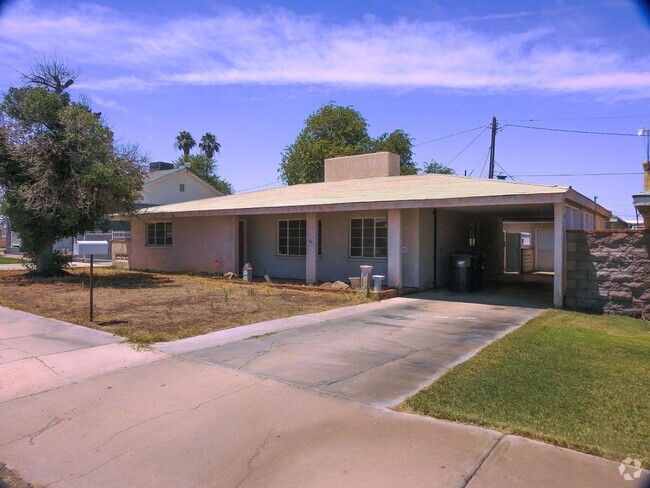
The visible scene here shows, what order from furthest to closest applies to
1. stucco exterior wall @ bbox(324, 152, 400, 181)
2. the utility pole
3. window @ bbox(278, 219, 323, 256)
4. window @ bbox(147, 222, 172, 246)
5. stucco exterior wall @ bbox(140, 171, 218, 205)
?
stucco exterior wall @ bbox(140, 171, 218, 205) → the utility pole → window @ bbox(147, 222, 172, 246) → stucco exterior wall @ bbox(324, 152, 400, 181) → window @ bbox(278, 219, 323, 256)

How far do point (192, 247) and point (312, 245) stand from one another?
280 inches

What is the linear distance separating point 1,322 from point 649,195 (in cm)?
1281

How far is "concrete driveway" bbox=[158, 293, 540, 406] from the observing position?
19.4 ft

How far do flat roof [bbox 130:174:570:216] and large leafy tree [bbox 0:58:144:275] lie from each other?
10.4ft

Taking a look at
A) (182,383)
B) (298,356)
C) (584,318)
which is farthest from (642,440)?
(584,318)

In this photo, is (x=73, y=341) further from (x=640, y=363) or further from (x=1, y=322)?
(x=640, y=363)

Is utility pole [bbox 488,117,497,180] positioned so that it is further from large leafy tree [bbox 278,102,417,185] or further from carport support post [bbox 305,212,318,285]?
carport support post [bbox 305,212,318,285]

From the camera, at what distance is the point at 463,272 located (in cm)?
1500

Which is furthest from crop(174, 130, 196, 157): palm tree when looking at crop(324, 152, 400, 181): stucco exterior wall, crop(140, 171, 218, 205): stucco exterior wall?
crop(324, 152, 400, 181): stucco exterior wall

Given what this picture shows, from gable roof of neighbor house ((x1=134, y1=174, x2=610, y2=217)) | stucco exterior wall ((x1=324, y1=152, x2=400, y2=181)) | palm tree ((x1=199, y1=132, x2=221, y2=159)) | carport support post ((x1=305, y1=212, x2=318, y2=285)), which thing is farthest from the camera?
palm tree ((x1=199, y1=132, x2=221, y2=159))

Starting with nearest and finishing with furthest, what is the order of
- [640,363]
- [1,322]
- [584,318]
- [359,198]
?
[640,363] → [1,322] → [584,318] → [359,198]

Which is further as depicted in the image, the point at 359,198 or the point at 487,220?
the point at 487,220

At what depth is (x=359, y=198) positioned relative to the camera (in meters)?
14.9

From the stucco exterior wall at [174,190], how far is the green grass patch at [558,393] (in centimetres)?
3038
